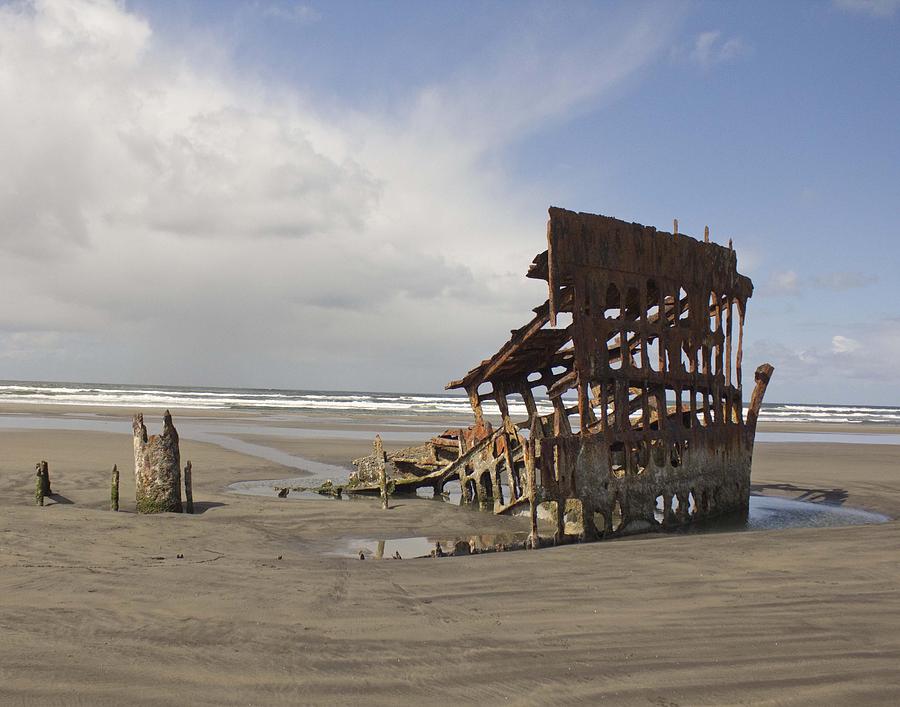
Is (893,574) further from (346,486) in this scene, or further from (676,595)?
(346,486)

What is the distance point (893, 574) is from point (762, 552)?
1.32m

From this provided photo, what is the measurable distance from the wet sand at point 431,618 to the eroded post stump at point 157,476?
0.74 m

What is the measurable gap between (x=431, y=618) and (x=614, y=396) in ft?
18.4

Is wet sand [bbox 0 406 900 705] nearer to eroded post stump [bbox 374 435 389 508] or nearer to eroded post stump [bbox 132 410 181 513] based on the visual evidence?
eroded post stump [bbox 132 410 181 513]

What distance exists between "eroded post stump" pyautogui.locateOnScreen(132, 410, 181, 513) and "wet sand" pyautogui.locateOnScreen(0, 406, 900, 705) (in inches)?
29.1

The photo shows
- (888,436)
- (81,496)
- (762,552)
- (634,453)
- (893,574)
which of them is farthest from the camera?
Answer: (888,436)

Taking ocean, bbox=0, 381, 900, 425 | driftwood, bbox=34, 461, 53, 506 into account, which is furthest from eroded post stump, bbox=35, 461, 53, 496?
ocean, bbox=0, 381, 900, 425

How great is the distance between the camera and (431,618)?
5070 millimetres

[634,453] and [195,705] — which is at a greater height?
[634,453]

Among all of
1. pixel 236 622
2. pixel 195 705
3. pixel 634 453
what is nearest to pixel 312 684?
pixel 195 705

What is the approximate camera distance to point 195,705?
136 inches

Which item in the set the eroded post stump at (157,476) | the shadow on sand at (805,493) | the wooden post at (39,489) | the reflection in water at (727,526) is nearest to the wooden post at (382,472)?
the reflection in water at (727,526)

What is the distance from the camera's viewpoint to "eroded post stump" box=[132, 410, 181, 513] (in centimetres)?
1006

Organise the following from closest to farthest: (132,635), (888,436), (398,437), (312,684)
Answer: (312,684) → (132,635) → (398,437) → (888,436)
